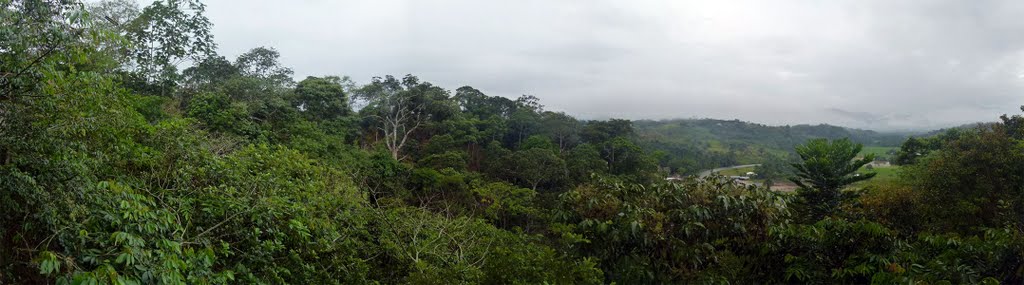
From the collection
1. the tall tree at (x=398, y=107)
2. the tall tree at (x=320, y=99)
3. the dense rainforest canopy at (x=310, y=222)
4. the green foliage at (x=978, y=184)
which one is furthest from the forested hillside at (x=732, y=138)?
the dense rainforest canopy at (x=310, y=222)

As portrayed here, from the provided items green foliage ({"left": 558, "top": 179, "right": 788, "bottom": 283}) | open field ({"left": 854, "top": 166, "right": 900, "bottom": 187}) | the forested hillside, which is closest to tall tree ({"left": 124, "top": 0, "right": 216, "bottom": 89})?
green foliage ({"left": 558, "top": 179, "right": 788, "bottom": 283})

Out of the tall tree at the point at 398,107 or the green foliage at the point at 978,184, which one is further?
the tall tree at the point at 398,107

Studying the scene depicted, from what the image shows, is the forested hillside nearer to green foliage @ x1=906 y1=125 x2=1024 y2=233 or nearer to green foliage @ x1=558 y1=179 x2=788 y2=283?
green foliage @ x1=906 y1=125 x2=1024 y2=233

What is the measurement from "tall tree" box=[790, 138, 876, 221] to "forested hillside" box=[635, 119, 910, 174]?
79.8 ft

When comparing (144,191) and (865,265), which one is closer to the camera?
(865,265)

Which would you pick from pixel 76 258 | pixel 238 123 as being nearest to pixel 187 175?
pixel 76 258

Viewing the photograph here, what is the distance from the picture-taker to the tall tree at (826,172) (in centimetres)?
1088

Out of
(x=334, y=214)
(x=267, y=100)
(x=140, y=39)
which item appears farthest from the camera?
(x=267, y=100)

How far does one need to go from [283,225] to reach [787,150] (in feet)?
190

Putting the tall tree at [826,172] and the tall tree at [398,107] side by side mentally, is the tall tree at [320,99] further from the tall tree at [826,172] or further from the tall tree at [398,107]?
the tall tree at [826,172]

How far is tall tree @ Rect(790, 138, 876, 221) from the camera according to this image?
10883mm

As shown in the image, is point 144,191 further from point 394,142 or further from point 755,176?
point 755,176

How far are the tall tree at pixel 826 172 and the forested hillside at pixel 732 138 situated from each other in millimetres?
24323

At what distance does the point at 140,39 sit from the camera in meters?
11.7
